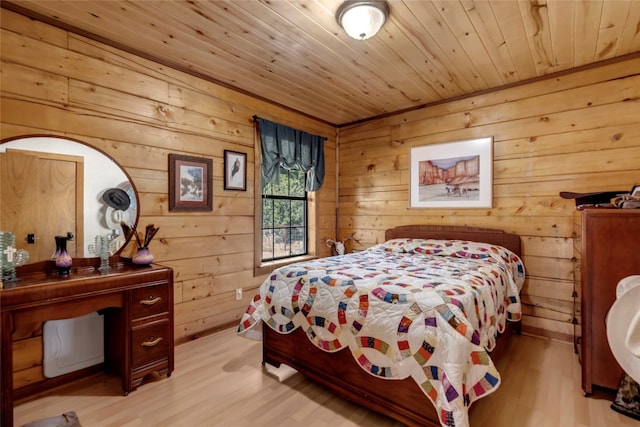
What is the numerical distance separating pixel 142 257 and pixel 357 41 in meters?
2.28

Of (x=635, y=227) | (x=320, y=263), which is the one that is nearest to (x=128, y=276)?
(x=320, y=263)

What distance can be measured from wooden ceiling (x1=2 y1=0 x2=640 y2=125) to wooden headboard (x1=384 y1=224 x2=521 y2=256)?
4.87 ft

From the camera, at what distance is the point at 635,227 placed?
1812 millimetres

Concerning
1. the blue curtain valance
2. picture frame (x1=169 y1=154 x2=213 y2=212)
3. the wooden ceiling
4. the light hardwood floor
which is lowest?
the light hardwood floor

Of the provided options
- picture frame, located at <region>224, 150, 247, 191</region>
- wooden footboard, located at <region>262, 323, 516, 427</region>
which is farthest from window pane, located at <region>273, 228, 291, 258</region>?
wooden footboard, located at <region>262, 323, 516, 427</region>

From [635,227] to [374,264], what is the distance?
1627 mm

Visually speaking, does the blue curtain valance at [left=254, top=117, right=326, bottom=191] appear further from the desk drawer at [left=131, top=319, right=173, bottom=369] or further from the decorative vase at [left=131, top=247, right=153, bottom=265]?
the desk drawer at [left=131, top=319, right=173, bottom=369]

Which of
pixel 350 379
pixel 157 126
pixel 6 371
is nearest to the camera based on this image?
pixel 6 371

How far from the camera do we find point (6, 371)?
1.55 metres

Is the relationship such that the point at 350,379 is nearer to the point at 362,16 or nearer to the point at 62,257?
the point at 62,257

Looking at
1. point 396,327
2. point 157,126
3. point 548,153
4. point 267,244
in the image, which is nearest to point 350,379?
point 396,327

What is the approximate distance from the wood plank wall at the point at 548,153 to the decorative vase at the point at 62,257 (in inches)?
129

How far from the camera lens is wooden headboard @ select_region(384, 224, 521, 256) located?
2990 mm

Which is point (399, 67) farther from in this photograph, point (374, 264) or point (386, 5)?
point (374, 264)
